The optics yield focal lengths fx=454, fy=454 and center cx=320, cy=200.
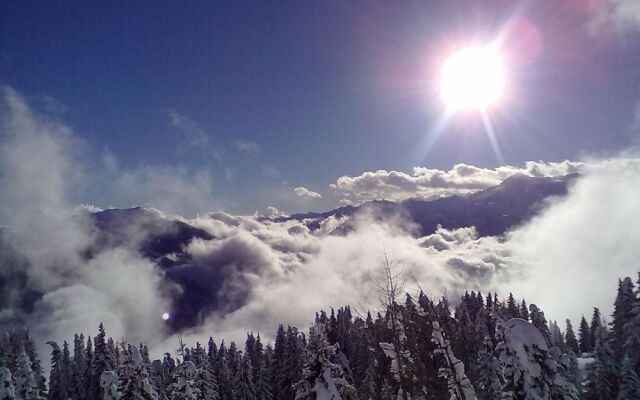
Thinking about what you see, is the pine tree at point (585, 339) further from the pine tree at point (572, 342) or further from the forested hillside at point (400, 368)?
the forested hillside at point (400, 368)

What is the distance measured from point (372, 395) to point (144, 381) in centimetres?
3913

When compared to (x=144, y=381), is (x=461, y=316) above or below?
above

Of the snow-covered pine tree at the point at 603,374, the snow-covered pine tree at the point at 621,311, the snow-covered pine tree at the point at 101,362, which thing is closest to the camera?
the snow-covered pine tree at the point at 603,374

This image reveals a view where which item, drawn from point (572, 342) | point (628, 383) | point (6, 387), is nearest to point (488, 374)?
point (628, 383)

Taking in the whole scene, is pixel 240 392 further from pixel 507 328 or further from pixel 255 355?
pixel 507 328

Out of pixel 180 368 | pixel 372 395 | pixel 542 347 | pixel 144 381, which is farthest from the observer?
pixel 372 395

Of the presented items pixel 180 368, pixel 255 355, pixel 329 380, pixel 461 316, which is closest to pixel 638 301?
pixel 329 380

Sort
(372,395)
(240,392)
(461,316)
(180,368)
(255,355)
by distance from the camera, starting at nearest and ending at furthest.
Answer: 1. (180,368)
2. (372,395)
3. (240,392)
4. (461,316)
5. (255,355)

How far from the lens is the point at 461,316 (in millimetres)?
104062

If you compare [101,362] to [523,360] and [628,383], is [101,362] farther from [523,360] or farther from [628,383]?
[628,383]

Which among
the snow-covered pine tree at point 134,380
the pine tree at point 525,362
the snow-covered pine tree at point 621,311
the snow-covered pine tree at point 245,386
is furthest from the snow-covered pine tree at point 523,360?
the snow-covered pine tree at point 621,311

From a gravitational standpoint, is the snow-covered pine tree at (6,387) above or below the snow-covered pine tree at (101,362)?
below

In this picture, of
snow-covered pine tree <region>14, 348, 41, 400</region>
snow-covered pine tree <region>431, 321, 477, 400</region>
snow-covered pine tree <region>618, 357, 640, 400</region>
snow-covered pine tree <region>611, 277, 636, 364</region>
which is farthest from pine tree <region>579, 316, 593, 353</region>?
snow-covered pine tree <region>14, 348, 41, 400</region>

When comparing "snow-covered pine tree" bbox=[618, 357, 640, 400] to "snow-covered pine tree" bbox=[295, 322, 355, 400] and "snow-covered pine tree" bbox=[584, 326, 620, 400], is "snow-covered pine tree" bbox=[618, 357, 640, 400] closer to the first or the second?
"snow-covered pine tree" bbox=[584, 326, 620, 400]
